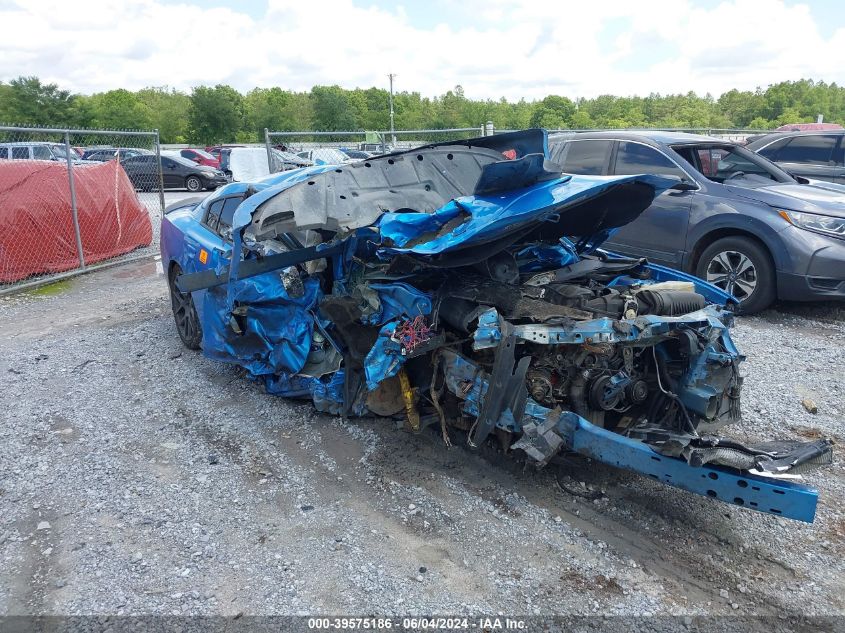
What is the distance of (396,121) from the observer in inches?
2542

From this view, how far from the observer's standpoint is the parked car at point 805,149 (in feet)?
34.2

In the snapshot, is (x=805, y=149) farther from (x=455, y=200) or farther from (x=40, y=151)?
(x=40, y=151)

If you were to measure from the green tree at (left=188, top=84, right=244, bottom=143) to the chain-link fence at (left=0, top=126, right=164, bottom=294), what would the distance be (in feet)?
116

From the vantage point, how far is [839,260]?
19.6 ft

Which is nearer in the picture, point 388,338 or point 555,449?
point 555,449

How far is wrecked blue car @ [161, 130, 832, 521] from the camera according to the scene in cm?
308

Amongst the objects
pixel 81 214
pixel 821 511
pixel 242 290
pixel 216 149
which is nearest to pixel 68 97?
pixel 216 149

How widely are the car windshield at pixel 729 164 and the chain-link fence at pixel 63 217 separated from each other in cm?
763

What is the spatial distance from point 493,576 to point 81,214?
8585 mm

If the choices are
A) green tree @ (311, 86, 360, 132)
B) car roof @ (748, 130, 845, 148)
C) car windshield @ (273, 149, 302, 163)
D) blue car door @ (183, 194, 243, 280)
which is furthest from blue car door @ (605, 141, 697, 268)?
green tree @ (311, 86, 360, 132)

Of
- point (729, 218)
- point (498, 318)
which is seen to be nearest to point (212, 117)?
point (729, 218)

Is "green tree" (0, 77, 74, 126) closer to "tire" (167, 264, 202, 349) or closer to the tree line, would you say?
the tree line

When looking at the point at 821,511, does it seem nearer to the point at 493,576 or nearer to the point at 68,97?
the point at 493,576

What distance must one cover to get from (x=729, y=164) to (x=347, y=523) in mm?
6280
